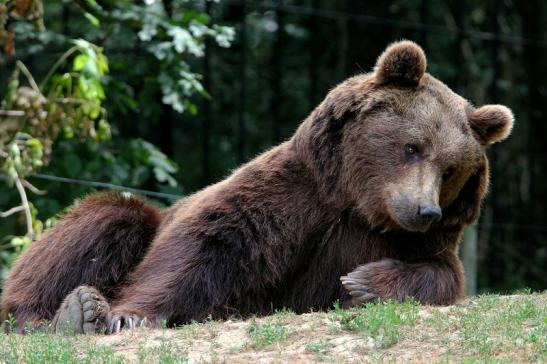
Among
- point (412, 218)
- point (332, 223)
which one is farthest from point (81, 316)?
point (412, 218)

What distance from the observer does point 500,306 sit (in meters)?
5.77

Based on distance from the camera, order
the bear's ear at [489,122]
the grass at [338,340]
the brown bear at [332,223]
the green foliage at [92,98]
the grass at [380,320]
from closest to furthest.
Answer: the grass at [338,340], the grass at [380,320], the brown bear at [332,223], the bear's ear at [489,122], the green foliage at [92,98]

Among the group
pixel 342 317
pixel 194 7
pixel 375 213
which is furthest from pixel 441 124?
pixel 194 7

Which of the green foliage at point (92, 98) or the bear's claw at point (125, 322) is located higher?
the green foliage at point (92, 98)

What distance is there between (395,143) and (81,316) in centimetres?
211

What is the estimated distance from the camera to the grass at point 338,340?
15.9 ft

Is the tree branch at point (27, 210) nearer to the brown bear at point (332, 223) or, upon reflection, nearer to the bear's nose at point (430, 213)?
the brown bear at point (332, 223)

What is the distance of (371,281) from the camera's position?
6.20 meters

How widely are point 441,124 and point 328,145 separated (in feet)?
2.29

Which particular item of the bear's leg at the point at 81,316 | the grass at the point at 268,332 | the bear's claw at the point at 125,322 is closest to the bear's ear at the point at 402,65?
the grass at the point at 268,332

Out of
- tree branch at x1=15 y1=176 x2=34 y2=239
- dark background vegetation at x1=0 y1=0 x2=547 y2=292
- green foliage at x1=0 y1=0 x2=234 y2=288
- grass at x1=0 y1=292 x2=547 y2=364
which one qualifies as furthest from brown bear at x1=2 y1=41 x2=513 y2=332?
dark background vegetation at x1=0 y1=0 x2=547 y2=292

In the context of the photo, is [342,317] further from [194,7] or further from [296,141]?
[194,7]

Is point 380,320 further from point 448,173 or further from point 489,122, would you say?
point 489,122

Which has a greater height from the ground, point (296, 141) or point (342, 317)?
point (296, 141)
